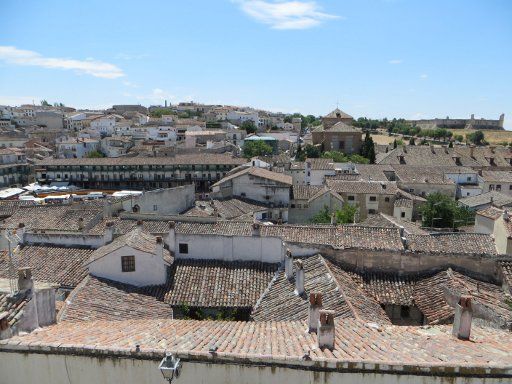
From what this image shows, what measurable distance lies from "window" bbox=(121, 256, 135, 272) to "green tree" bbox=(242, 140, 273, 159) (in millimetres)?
61563

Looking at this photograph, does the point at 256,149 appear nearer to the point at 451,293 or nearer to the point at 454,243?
the point at 454,243

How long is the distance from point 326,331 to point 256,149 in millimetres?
71713

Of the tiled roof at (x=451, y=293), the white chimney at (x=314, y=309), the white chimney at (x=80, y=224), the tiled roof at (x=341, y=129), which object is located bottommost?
the white chimney at (x=80, y=224)

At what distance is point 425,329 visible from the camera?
12.3 meters

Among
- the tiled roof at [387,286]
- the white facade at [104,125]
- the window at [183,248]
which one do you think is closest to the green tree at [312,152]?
the white facade at [104,125]

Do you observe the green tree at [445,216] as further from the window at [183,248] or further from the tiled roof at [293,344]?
the tiled roof at [293,344]

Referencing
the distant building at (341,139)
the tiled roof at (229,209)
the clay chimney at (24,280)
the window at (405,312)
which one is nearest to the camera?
the clay chimney at (24,280)

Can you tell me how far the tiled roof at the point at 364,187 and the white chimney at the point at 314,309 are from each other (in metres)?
37.2

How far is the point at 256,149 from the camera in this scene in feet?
263

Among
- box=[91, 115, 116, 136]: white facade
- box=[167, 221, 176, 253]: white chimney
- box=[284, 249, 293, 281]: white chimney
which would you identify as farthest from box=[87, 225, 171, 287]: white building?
box=[91, 115, 116, 136]: white facade

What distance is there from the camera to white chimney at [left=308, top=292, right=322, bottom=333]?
36.8ft

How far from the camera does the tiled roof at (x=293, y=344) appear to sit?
8195 mm

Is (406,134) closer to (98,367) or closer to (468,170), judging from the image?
(468,170)

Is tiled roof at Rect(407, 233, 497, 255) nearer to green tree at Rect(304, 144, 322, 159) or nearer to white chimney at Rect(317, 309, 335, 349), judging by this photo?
white chimney at Rect(317, 309, 335, 349)
